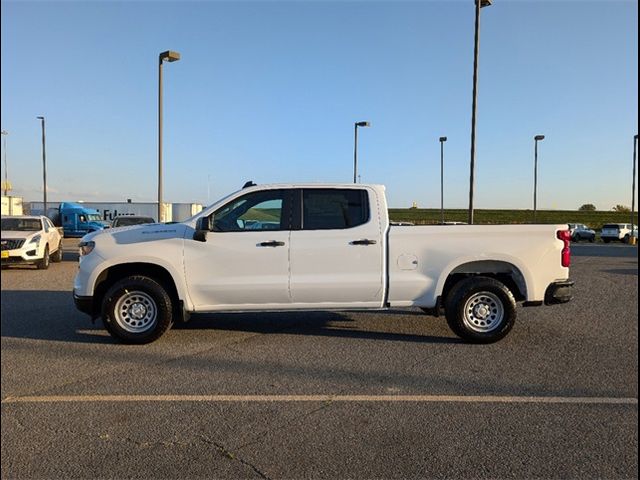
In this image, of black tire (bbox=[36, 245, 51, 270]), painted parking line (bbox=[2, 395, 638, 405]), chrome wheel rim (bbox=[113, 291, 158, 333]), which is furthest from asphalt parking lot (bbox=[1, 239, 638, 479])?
black tire (bbox=[36, 245, 51, 270])

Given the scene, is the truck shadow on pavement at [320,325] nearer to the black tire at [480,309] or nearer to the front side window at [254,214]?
the black tire at [480,309]

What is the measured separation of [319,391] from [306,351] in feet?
4.31

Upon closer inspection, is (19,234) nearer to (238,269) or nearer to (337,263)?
(238,269)

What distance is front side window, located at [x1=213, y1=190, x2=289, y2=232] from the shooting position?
20.2ft

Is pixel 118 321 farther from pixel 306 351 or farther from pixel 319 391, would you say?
pixel 319 391

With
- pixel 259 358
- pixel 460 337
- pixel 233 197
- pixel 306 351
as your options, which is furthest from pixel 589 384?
pixel 233 197

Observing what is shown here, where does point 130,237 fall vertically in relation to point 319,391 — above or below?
above

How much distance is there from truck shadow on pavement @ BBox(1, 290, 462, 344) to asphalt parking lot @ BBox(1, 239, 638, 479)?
0.06m

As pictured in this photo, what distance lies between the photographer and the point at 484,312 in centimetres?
619

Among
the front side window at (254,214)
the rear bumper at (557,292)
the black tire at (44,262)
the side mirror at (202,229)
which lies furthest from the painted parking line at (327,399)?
the black tire at (44,262)

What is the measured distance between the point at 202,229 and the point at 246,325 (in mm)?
1818

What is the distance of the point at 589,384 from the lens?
4648mm

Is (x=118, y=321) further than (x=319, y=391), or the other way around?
(x=118, y=321)

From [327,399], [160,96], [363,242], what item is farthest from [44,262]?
[327,399]
